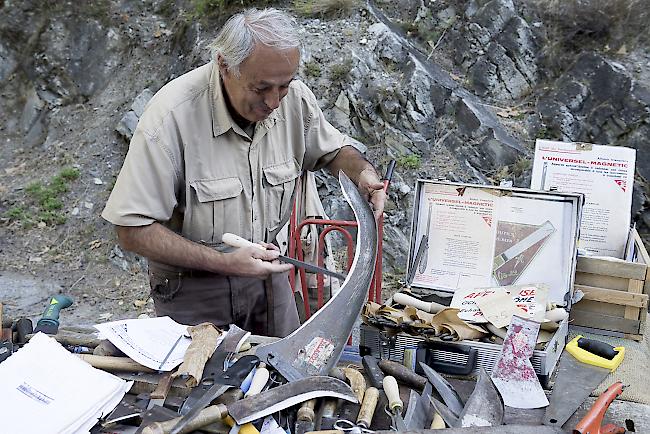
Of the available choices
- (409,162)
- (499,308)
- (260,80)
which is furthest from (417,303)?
(409,162)

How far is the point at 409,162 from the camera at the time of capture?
632 centimetres

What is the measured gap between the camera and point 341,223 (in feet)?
11.2

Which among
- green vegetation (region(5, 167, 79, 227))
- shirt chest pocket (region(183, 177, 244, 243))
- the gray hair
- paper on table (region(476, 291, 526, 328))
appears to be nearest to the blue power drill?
shirt chest pocket (region(183, 177, 244, 243))

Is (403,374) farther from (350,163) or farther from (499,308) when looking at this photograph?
(350,163)

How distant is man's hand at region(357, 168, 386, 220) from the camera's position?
2.90m

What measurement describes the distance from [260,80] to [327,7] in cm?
502

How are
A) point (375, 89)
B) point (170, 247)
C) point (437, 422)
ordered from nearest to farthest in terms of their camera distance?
point (437, 422)
point (170, 247)
point (375, 89)

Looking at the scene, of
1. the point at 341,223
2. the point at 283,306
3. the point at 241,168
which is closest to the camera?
the point at 241,168

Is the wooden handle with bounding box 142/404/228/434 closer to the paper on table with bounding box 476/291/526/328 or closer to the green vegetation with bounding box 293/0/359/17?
the paper on table with bounding box 476/291/526/328

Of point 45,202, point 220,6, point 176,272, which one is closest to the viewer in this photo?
point 176,272

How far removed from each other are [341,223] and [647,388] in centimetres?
161

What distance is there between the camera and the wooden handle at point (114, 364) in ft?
6.93

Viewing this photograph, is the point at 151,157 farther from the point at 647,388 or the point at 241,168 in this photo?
the point at 647,388

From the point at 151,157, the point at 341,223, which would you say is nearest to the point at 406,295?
the point at 341,223
